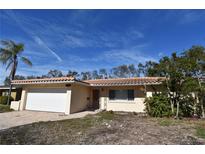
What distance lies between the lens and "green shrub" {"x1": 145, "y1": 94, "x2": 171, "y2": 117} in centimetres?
1069

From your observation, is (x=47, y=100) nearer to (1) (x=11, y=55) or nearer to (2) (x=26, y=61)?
(2) (x=26, y=61)

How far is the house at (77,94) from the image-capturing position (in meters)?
12.7

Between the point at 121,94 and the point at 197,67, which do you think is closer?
the point at 197,67

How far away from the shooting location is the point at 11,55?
1761 centimetres

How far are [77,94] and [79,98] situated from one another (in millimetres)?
655

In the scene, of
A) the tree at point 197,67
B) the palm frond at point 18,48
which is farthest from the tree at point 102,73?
the tree at point 197,67

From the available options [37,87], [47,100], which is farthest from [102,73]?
[47,100]

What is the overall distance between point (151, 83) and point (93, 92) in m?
7.30

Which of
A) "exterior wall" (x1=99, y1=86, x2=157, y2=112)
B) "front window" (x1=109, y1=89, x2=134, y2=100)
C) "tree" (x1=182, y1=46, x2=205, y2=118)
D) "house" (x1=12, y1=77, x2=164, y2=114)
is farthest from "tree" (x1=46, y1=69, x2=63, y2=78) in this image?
"tree" (x1=182, y1=46, x2=205, y2=118)

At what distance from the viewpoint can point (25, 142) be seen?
4.84m

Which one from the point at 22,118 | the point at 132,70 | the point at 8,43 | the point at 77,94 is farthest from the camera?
the point at 132,70

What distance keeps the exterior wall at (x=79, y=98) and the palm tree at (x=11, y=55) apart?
9608 millimetres

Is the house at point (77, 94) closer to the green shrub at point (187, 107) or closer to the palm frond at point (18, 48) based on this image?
the green shrub at point (187, 107)
